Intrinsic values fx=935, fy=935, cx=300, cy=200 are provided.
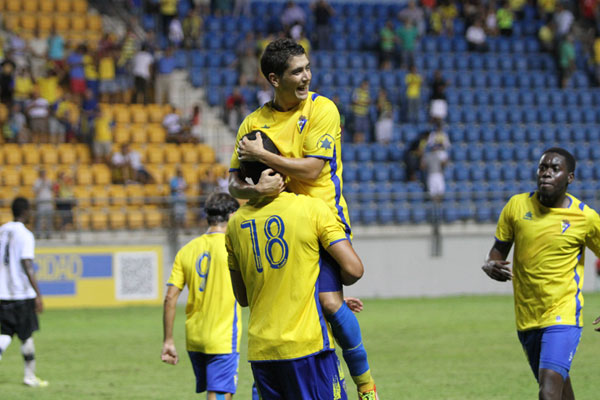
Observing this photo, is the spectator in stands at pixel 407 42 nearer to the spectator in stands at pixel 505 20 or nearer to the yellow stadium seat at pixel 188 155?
the spectator in stands at pixel 505 20

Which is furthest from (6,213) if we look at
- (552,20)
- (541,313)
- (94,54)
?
(552,20)

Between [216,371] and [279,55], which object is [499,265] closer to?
[216,371]

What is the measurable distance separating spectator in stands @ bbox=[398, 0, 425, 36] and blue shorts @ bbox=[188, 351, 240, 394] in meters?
21.6

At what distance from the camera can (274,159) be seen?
470 centimetres

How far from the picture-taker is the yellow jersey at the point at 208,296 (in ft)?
22.7

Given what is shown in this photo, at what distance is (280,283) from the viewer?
462 cm

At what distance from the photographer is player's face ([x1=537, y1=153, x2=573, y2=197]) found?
21.8 feet

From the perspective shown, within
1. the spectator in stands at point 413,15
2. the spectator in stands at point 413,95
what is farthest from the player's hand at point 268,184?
the spectator in stands at point 413,15

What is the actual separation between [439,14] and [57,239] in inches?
580

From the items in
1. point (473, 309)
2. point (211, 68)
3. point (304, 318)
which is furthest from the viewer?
point (211, 68)

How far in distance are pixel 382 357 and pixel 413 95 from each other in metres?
14.0

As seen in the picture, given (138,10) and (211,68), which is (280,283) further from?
(138,10)

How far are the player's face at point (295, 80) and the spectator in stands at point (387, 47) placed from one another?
21.9 meters

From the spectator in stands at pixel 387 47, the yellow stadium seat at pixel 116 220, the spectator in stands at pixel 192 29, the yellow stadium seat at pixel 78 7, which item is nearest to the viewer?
the yellow stadium seat at pixel 116 220
